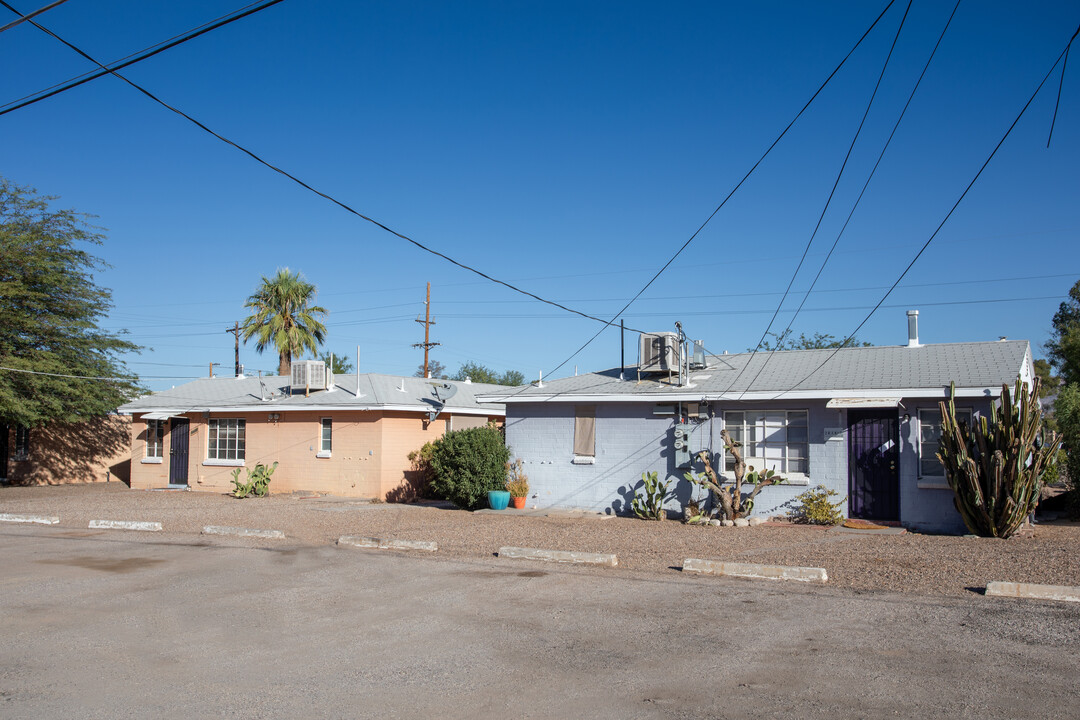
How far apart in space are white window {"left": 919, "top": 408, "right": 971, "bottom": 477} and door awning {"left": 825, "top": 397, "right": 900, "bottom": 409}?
30.0 inches

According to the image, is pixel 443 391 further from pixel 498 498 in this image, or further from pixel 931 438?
pixel 931 438

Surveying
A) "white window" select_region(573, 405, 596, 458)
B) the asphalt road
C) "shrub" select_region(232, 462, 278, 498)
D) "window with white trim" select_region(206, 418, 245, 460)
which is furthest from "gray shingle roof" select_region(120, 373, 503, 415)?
the asphalt road

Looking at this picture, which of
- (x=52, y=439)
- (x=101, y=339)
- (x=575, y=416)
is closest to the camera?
(x=575, y=416)

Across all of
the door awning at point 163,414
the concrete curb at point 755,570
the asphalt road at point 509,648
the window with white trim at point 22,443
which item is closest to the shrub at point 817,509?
the concrete curb at point 755,570

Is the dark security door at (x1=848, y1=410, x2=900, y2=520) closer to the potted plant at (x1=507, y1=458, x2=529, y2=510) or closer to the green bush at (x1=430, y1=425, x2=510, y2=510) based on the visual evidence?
the potted plant at (x1=507, y1=458, x2=529, y2=510)

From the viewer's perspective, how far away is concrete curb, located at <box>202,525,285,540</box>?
15.0m

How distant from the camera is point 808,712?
17.7 ft

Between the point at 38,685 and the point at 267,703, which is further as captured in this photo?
the point at 38,685

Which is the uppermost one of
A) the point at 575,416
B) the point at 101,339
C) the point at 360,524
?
the point at 101,339

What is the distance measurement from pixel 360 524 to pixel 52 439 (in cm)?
2001

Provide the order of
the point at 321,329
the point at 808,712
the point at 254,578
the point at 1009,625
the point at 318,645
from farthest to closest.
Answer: the point at 321,329, the point at 254,578, the point at 1009,625, the point at 318,645, the point at 808,712

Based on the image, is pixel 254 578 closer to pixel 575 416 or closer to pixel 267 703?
pixel 267 703

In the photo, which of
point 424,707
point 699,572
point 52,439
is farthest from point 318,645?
point 52,439

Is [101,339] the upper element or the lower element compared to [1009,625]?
upper
